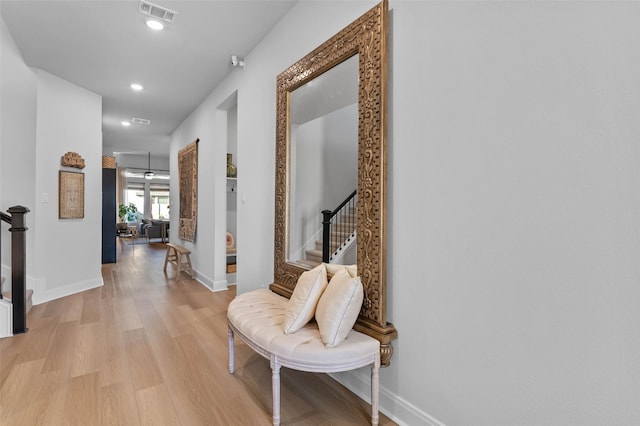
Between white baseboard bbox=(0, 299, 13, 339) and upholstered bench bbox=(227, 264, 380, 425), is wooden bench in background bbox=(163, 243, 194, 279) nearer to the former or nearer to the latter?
white baseboard bbox=(0, 299, 13, 339)

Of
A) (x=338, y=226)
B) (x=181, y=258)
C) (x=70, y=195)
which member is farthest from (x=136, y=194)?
(x=338, y=226)

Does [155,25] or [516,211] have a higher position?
[155,25]

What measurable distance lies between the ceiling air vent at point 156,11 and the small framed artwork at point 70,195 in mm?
2690

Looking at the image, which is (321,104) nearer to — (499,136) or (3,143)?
(499,136)

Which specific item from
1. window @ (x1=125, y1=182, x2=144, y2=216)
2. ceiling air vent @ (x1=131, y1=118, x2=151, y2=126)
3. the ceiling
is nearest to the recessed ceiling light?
the ceiling

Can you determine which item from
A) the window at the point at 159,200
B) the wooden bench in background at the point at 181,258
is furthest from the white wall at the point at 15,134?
the window at the point at 159,200

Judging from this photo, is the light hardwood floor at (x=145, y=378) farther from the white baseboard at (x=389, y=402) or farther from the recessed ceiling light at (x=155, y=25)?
the recessed ceiling light at (x=155, y=25)

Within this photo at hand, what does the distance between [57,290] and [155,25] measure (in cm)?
344

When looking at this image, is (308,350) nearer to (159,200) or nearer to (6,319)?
(6,319)

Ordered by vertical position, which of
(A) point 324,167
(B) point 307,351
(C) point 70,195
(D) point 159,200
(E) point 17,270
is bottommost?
(B) point 307,351

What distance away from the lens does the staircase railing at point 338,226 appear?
6.26 ft

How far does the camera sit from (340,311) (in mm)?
1553

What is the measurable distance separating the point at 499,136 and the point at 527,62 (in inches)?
10.6

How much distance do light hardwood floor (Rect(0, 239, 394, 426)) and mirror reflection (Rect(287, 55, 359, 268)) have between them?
828 mm
